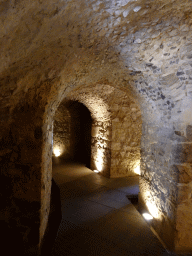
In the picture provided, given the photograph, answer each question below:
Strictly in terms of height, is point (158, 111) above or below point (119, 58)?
below

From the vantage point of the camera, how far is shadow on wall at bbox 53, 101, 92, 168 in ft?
28.1

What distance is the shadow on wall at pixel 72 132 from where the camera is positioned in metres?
8.57

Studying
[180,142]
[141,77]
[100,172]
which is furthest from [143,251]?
[100,172]

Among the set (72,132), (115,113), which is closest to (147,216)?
(115,113)

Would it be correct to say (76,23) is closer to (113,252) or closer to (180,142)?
(180,142)

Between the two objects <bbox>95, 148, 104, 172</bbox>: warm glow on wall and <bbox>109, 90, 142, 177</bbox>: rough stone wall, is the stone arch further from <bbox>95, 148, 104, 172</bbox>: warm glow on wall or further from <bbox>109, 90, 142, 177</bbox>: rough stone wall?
<bbox>95, 148, 104, 172</bbox>: warm glow on wall

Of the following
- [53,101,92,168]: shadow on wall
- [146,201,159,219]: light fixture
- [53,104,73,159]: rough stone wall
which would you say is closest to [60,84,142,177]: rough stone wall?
[53,101,92,168]: shadow on wall

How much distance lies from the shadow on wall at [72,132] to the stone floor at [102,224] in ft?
11.2

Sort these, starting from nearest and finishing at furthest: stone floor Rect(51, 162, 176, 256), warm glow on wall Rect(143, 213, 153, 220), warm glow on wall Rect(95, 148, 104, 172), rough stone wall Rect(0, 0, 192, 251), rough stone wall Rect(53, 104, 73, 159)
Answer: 1. rough stone wall Rect(0, 0, 192, 251)
2. stone floor Rect(51, 162, 176, 256)
3. warm glow on wall Rect(143, 213, 153, 220)
4. warm glow on wall Rect(95, 148, 104, 172)
5. rough stone wall Rect(53, 104, 73, 159)

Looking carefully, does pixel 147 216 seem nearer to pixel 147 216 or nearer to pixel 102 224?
pixel 147 216

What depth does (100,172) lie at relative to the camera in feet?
21.4

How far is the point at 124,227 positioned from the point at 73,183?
2512 millimetres

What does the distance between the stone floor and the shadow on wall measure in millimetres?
3401

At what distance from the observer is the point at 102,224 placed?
3.26m
